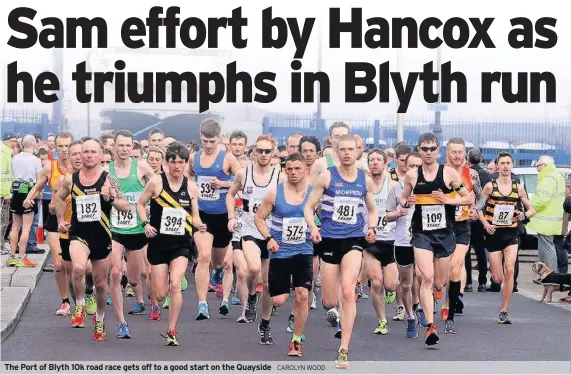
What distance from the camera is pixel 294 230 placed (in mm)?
11625

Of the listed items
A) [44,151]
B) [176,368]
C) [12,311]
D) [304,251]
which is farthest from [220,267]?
[44,151]

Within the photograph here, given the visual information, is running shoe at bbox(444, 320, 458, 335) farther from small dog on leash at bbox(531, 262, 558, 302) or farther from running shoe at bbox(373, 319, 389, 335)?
small dog on leash at bbox(531, 262, 558, 302)

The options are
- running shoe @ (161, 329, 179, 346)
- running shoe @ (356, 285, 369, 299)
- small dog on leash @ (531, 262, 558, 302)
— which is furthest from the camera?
running shoe @ (356, 285, 369, 299)

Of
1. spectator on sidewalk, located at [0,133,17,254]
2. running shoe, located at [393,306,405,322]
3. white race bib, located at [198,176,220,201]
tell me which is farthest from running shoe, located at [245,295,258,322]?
spectator on sidewalk, located at [0,133,17,254]

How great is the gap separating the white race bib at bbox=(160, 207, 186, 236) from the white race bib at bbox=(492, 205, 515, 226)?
179 inches

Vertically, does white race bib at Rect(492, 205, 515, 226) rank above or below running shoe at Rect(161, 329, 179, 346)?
above

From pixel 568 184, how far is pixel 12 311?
25.6 feet

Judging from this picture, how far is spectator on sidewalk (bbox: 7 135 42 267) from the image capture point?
784 inches

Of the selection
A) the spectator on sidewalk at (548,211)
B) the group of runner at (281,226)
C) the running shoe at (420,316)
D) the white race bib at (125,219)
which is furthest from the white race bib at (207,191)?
the spectator on sidewalk at (548,211)

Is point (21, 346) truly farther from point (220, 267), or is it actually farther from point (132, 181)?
point (220, 267)

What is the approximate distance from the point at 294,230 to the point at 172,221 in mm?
1193

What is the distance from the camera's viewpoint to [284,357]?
36.7 ft

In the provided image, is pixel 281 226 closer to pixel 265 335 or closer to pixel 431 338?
pixel 265 335

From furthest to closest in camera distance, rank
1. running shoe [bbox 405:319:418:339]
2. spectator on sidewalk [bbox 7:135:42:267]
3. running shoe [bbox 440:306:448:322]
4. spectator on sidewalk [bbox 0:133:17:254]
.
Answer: spectator on sidewalk [bbox 0:133:17:254]
spectator on sidewalk [bbox 7:135:42:267]
running shoe [bbox 440:306:448:322]
running shoe [bbox 405:319:418:339]
